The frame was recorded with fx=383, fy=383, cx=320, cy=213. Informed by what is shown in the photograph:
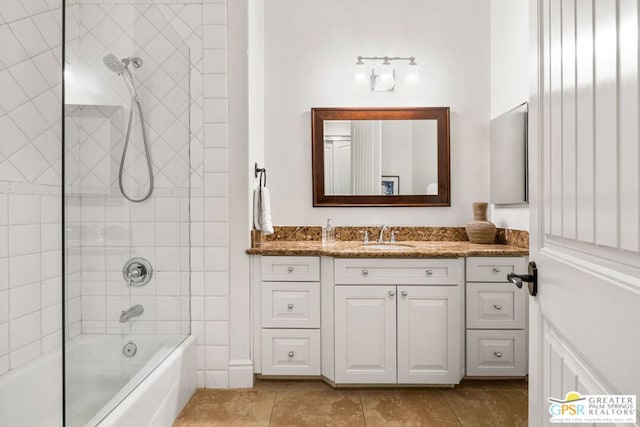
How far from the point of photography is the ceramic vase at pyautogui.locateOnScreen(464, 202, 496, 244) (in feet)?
8.65

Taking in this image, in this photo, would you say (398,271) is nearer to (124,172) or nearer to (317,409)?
(317,409)

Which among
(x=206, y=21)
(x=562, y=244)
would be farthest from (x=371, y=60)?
(x=562, y=244)

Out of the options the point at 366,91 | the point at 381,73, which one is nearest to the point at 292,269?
the point at 366,91

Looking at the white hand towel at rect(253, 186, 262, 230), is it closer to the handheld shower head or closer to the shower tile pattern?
the shower tile pattern

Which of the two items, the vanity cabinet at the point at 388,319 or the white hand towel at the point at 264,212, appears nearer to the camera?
the vanity cabinet at the point at 388,319

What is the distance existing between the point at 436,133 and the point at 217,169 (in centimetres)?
161

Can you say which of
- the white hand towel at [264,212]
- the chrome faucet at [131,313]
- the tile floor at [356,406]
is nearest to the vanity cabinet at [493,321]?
the tile floor at [356,406]

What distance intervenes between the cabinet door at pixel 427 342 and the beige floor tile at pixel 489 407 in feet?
0.37

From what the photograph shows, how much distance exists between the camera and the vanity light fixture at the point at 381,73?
2.80m

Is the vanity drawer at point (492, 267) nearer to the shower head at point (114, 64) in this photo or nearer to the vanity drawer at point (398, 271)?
the vanity drawer at point (398, 271)

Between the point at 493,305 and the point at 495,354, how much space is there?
295 millimetres
